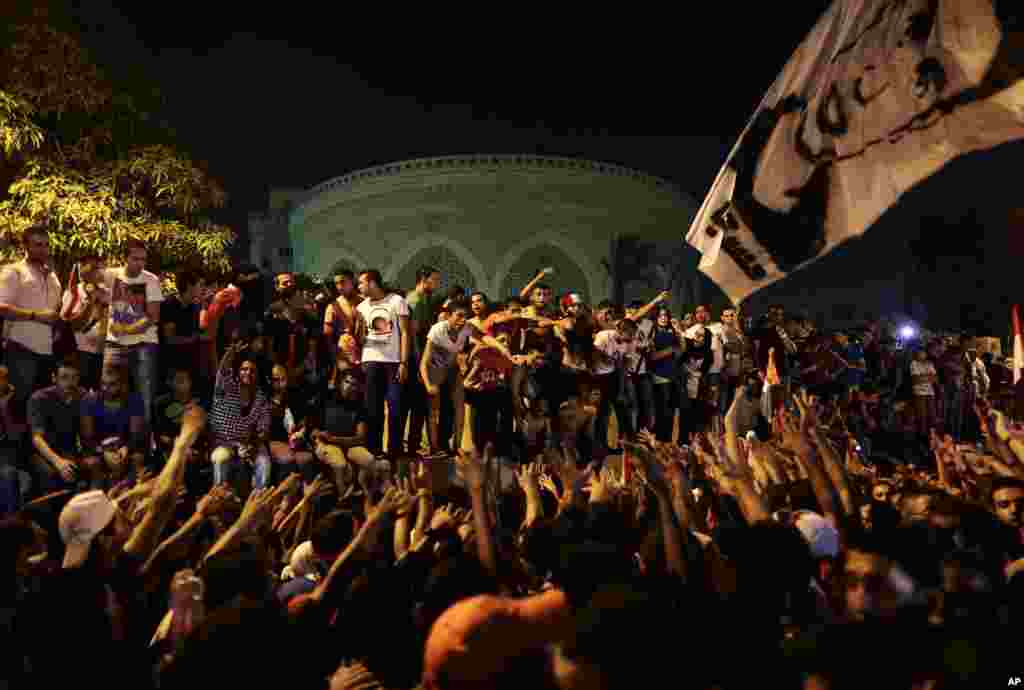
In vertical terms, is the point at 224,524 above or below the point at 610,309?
below

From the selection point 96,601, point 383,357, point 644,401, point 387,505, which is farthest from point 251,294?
point 96,601

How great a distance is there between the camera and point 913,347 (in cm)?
1430

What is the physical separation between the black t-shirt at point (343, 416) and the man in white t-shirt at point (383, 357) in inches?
7.9

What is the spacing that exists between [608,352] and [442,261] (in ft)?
54.7

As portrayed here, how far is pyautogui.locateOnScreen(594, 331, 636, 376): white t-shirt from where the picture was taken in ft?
31.2

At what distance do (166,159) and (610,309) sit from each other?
703 cm

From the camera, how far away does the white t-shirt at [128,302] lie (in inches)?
288

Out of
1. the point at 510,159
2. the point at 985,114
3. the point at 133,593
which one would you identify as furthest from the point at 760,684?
the point at 510,159

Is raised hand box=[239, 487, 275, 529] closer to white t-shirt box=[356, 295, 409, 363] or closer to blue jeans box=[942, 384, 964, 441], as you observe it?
white t-shirt box=[356, 295, 409, 363]

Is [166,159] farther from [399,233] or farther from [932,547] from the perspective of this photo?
[399,233]

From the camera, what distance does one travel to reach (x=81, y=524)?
3143mm

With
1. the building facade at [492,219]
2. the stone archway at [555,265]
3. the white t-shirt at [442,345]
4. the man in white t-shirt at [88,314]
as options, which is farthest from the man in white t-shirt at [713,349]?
the stone archway at [555,265]

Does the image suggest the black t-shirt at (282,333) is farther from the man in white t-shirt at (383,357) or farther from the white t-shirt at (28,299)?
the white t-shirt at (28,299)

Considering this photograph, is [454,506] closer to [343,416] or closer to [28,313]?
[343,416]
